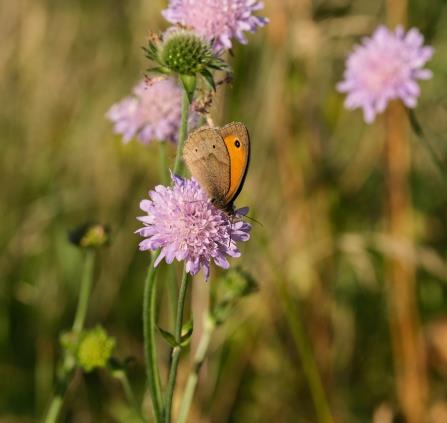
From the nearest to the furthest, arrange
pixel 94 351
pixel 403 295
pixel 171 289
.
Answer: pixel 94 351 < pixel 171 289 < pixel 403 295

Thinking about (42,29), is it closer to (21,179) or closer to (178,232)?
(21,179)

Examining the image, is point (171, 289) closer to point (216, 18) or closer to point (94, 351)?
point (94, 351)

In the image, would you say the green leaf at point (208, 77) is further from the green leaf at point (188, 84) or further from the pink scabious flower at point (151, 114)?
the pink scabious flower at point (151, 114)

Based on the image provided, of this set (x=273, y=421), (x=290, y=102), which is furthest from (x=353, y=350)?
(x=290, y=102)

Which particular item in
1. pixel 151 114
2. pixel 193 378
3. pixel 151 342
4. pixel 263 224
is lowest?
pixel 193 378

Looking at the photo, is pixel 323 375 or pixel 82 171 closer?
pixel 323 375

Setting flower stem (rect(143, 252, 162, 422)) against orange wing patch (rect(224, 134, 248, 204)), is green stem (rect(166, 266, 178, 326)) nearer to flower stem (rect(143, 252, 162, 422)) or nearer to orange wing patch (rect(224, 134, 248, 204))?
flower stem (rect(143, 252, 162, 422))

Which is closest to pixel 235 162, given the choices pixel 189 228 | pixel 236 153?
pixel 236 153
